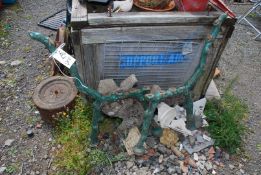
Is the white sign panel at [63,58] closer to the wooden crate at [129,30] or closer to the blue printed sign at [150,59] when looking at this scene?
the wooden crate at [129,30]

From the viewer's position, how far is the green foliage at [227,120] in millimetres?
3838

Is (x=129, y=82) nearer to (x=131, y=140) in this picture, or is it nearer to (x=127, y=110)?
(x=127, y=110)

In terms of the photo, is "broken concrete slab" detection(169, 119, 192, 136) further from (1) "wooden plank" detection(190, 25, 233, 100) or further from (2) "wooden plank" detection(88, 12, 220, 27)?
(2) "wooden plank" detection(88, 12, 220, 27)

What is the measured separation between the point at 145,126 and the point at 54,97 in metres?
1.40

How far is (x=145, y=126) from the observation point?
3.38m

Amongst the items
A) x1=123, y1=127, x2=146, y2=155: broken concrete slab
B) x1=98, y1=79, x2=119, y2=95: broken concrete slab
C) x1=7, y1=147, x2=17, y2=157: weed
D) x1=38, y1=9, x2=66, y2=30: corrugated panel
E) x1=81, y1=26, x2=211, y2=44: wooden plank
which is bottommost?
x1=7, y1=147, x2=17, y2=157: weed

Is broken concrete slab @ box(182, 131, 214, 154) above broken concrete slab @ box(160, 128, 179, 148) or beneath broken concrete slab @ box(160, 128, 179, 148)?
beneath


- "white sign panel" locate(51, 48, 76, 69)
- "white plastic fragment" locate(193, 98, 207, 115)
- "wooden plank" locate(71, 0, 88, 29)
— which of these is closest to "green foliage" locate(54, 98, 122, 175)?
"white sign panel" locate(51, 48, 76, 69)

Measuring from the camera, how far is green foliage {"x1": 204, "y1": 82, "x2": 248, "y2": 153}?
3838 millimetres

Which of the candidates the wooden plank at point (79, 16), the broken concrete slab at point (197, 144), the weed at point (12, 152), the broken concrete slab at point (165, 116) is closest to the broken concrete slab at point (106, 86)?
the broken concrete slab at point (165, 116)

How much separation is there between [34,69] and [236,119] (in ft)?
11.4

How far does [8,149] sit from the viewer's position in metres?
3.78

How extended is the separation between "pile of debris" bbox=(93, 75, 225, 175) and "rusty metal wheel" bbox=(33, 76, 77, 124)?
0.55 m

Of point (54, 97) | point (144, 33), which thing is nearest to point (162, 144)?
point (144, 33)
